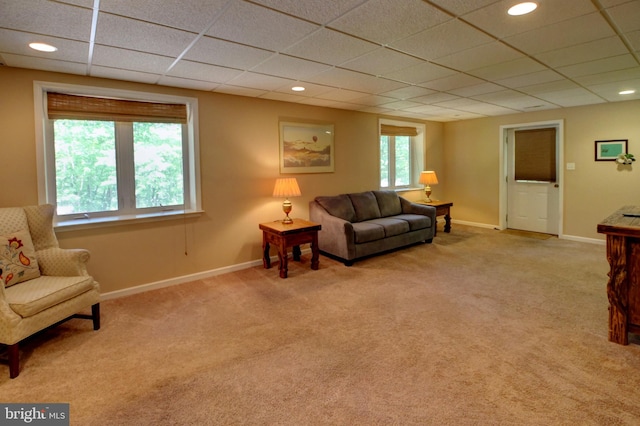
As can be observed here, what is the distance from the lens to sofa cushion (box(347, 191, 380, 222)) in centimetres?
532

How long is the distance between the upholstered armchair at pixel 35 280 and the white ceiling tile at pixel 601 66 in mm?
4765

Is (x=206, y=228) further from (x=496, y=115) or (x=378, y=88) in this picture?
(x=496, y=115)

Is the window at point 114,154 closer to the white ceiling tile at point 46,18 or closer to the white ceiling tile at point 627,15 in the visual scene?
the white ceiling tile at point 46,18

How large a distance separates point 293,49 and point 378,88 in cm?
163

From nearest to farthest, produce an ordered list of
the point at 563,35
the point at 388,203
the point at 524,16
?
the point at 524,16
the point at 563,35
the point at 388,203

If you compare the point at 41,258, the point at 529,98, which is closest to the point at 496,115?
the point at 529,98

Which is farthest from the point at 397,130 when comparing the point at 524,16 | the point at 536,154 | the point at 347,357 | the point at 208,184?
the point at 347,357

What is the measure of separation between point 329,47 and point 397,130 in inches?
160

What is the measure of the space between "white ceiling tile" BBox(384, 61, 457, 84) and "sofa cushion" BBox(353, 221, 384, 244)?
191 centimetres

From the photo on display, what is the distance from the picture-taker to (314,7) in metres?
2.04

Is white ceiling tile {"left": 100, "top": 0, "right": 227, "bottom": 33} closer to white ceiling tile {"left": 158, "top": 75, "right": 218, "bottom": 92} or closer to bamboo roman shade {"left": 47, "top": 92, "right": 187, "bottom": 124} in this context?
white ceiling tile {"left": 158, "top": 75, "right": 218, "bottom": 92}

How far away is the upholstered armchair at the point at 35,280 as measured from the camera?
7.25ft

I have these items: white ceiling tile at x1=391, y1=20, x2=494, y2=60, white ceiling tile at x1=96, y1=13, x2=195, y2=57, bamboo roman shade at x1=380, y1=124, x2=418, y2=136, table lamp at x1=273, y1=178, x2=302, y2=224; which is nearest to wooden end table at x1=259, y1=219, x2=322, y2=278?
table lamp at x1=273, y1=178, x2=302, y2=224

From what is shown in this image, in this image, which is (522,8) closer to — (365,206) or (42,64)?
(365,206)
